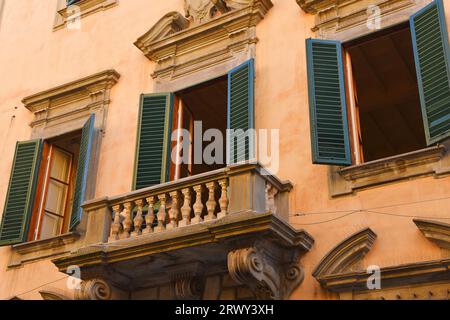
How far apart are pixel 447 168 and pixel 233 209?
244cm

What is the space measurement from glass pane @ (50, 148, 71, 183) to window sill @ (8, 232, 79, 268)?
144 centimetres

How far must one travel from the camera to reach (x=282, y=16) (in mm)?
10695

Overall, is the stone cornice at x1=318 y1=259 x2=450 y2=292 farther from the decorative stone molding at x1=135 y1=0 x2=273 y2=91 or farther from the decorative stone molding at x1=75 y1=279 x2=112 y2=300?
the decorative stone molding at x1=135 y1=0 x2=273 y2=91

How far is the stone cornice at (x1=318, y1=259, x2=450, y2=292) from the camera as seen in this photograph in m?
7.69

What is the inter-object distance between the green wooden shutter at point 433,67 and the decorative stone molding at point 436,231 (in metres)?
0.96

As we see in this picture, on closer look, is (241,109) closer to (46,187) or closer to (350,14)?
(350,14)

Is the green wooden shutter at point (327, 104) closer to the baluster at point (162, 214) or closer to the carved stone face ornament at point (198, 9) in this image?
the baluster at point (162, 214)

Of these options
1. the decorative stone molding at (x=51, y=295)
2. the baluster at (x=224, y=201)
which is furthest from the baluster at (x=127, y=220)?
the decorative stone molding at (x=51, y=295)

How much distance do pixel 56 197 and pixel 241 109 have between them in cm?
387

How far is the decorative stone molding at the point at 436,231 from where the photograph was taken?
25.6 ft

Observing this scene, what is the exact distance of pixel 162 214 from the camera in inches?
359

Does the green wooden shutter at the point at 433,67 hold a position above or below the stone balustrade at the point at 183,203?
above
